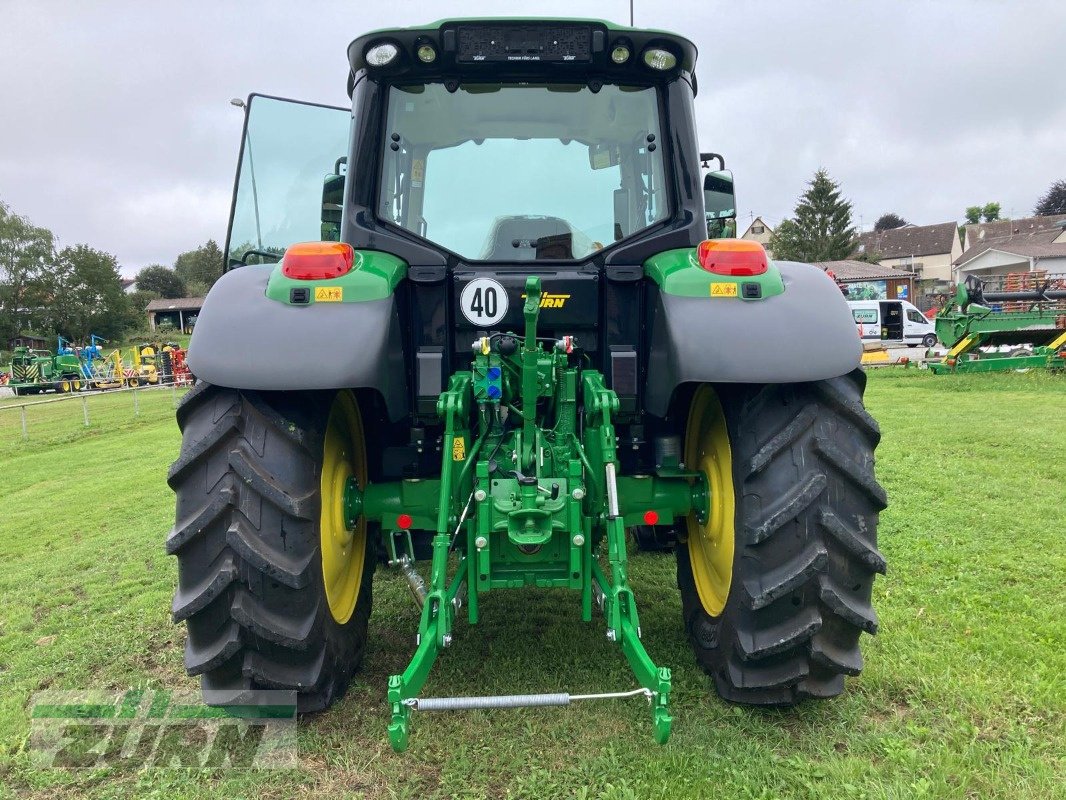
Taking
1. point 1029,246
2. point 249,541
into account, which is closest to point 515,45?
point 249,541

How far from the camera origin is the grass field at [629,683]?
2.33 m

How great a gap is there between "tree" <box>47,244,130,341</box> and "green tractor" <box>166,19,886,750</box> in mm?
63747

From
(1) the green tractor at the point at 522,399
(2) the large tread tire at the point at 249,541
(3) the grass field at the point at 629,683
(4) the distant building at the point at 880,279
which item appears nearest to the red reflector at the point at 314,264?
(1) the green tractor at the point at 522,399

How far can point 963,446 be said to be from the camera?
788 cm

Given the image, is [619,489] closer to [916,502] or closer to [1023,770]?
[1023,770]

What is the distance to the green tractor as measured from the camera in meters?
2.42

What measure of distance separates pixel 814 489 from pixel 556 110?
180 centimetres

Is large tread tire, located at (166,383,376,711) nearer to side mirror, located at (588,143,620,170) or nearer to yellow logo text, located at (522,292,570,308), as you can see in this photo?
yellow logo text, located at (522,292,570,308)

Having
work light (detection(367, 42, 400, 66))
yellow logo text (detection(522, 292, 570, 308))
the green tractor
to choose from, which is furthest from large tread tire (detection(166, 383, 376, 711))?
work light (detection(367, 42, 400, 66))

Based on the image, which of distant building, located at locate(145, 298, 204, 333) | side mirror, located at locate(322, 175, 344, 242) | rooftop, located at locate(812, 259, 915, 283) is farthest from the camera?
distant building, located at locate(145, 298, 204, 333)

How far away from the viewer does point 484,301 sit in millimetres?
2885

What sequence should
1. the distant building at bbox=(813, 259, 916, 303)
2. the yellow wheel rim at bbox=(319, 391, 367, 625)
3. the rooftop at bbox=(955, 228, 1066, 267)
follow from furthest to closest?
1. the rooftop at bbox=(955, 228, 1066, 267)
2. the distant building at bbox=(813, 259, 916, 303)
3. the yellow wheel rim at bbox=(319, 391, 367, 625)

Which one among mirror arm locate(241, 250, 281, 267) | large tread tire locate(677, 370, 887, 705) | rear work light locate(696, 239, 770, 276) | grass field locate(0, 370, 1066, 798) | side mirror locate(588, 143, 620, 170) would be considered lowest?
grass field locate(0, 370, 1066, 798)

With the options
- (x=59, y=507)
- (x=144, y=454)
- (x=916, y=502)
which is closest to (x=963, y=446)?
(x=916, y=502)
